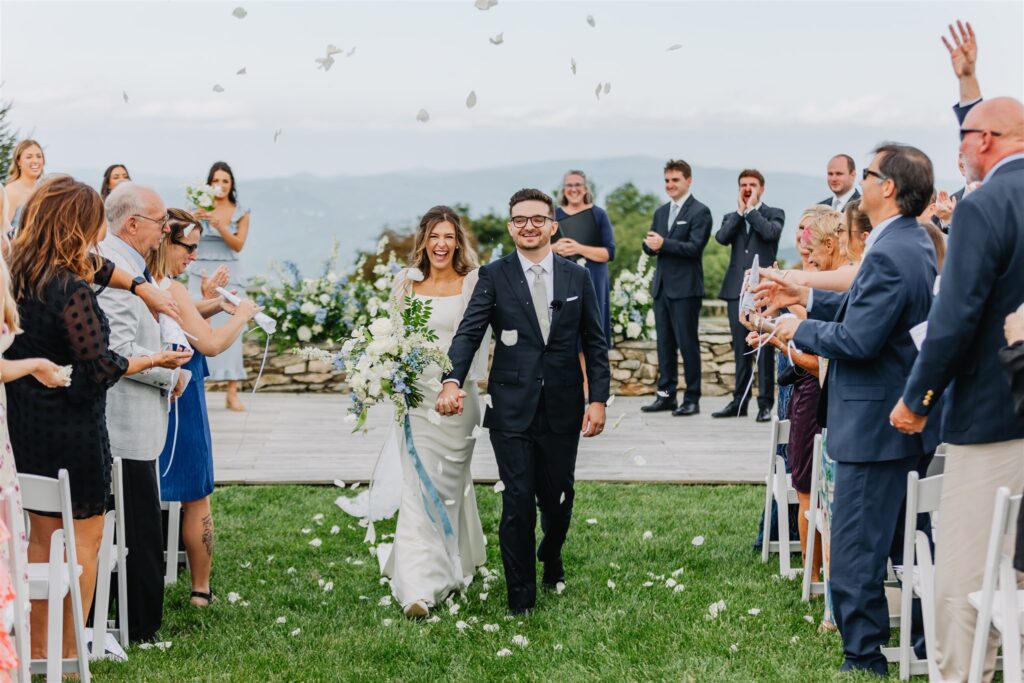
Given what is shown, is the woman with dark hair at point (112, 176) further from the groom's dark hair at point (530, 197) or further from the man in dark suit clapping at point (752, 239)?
the man in dark suit clapping at point (752, 239)

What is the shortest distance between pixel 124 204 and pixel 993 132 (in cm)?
365

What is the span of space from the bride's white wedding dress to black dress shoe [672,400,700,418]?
5756 millimetres

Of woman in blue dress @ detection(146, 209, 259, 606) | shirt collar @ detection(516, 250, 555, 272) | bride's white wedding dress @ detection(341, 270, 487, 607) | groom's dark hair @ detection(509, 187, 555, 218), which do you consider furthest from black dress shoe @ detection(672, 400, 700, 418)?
woman in blue dress @ detection(146, 209, 259, 606)

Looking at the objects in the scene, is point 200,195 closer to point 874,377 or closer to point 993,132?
point 874,377

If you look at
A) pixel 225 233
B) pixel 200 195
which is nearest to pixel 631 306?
pixel 225 233

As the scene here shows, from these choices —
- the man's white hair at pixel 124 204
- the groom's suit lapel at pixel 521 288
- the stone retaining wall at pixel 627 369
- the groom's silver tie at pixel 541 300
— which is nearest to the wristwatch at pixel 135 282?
the man's white hair at pixel 124 204

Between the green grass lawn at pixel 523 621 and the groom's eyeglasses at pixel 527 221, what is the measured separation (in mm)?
1954

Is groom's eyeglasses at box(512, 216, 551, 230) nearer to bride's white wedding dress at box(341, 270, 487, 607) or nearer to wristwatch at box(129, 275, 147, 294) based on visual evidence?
bride's white wedding dress at box(341, 270, 487, 607)

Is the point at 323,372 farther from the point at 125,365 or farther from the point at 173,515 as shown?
the point at 125,365

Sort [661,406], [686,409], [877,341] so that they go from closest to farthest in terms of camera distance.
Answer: [877,341] < [686,409] < [661,406]

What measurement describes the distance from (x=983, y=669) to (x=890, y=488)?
34.9 inches

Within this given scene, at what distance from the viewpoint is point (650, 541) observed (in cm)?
705

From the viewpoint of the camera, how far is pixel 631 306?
44.7ft

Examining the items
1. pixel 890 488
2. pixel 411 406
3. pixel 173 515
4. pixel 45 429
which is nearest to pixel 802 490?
pixel 890 488
